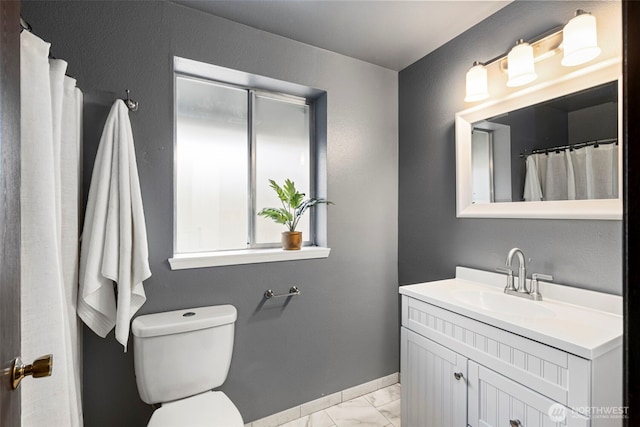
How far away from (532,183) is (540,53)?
0.63 metres

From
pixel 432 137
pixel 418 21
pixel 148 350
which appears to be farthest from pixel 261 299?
pixel 418 21

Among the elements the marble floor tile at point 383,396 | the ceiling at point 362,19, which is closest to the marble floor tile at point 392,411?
the marble floor tile at point 383,396

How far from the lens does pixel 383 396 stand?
2.11m

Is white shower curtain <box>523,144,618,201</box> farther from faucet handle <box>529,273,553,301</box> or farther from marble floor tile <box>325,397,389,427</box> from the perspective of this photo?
marble floor tile <box>325,397,389,427</box>

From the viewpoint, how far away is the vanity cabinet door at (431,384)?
4.24 feet

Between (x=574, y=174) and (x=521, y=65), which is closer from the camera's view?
(x=574, y=174)

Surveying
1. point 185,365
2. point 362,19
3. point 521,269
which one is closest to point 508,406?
point 521,269

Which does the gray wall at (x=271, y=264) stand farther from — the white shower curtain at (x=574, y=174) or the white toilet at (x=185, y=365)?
the white shower curtain at (x=574, y=174)

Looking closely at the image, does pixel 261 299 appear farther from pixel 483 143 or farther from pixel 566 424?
pixel 483 143

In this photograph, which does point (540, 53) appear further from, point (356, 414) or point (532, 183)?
point (356, 414)

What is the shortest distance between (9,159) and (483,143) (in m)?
1.96

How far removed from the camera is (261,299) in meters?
1.78

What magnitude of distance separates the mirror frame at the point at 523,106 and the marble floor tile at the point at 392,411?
4.47 feet

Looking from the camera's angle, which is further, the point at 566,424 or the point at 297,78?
the point at 297,78
